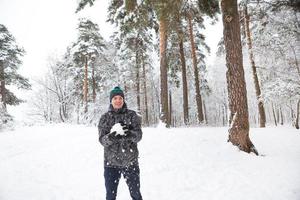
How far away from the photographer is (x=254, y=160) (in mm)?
7730

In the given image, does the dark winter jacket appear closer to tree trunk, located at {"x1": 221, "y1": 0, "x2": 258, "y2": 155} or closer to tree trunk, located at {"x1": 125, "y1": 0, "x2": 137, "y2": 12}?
→ tree trunk, located at {"x1": 221, "y1": 0, "x2": 258, "y2": 155}

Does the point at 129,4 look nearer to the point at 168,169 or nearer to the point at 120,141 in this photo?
the point at 168,169

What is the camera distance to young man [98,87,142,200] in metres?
4.37

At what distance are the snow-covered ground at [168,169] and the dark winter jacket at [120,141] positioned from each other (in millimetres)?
1751

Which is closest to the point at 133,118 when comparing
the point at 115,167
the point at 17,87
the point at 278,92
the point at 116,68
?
the point at 115,167

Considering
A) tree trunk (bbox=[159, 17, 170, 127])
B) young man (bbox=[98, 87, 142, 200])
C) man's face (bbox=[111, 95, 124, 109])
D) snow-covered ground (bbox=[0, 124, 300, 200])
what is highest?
tree trunk (bbox=[159, 17, 170, 127])

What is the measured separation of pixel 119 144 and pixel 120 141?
0.05 m

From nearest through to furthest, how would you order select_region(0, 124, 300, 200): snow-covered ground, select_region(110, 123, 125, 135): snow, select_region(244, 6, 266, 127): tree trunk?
select_region(110, 123, 125, 135): snow → select_region(0, 124, 300, 200): snow-covered ground → select_region(244, 6, 266, 127): tree trunk

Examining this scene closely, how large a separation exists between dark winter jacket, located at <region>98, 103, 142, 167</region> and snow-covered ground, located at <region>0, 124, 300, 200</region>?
1.75m

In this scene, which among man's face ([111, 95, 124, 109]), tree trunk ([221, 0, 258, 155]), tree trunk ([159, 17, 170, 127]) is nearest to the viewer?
man's face ([111, 95, 124, 109])

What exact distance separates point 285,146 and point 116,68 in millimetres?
25269

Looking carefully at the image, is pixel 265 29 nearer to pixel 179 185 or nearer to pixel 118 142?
pixel 179 185

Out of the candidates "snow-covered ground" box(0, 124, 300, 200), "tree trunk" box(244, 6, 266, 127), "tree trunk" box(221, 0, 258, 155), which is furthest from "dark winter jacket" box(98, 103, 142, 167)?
"tree trunk" box(244, 6, 266, 127)

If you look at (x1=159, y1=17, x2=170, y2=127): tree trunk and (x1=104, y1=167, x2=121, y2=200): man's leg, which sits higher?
(x1=159, y1=17, x2=170, y2=127): tree trunk
